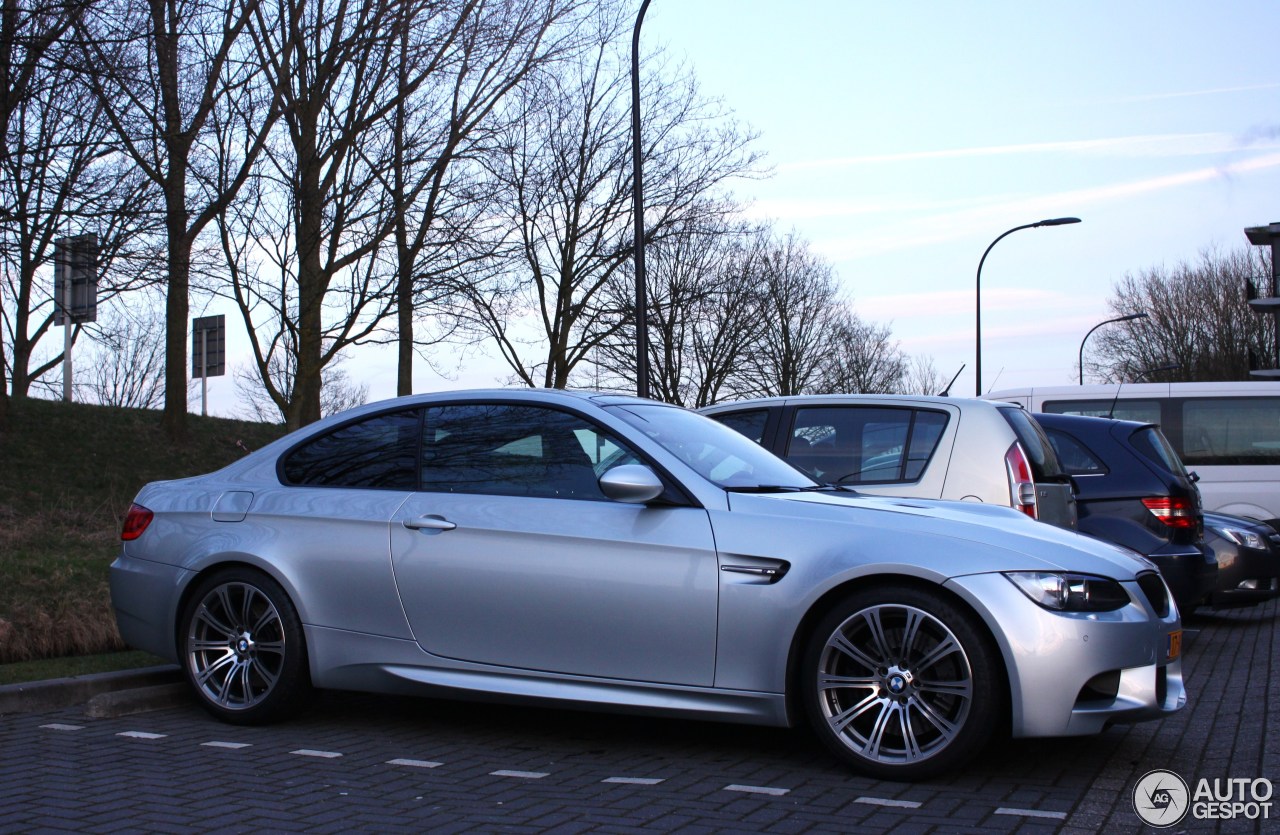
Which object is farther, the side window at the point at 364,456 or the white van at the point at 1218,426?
the white van at the point at 1218,426

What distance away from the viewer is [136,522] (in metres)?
6.74

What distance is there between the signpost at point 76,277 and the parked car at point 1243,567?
1102 centimetres

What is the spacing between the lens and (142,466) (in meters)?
24.5

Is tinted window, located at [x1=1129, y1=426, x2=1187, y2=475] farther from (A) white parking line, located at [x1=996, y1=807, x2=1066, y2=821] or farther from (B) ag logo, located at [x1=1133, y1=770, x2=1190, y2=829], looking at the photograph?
(A) white parking line, located at [x1=996, y1=807, x2=1066, y2=821]

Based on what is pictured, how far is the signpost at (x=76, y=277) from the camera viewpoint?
14.2 metres

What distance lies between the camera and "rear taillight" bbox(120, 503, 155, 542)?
6.70 metres

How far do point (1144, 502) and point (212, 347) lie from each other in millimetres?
34148

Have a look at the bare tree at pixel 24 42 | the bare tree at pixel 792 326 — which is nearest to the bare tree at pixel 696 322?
the bare tree at pixel 792 326

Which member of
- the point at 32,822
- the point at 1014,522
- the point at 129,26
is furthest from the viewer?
the point at 129,26

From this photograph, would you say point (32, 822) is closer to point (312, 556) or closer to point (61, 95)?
point (312, 556)

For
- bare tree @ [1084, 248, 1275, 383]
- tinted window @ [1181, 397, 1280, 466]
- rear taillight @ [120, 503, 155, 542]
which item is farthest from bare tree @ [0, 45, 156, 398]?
bare tree @ [1084, 248, 1275, 383]

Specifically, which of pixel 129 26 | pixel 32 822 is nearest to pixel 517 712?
pixel 32 822

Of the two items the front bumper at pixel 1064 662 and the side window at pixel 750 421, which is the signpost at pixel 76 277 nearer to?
the side window at pixel 750 421

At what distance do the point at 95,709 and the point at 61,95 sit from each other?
766cm
